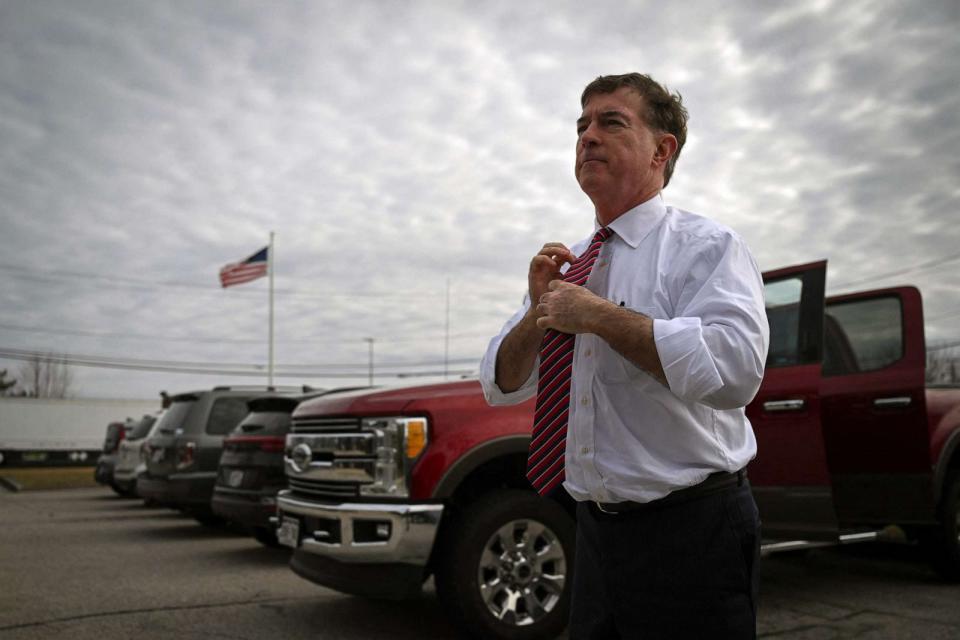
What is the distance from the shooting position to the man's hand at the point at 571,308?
1.71 m

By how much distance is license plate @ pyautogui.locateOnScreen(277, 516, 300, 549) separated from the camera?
15.4ft

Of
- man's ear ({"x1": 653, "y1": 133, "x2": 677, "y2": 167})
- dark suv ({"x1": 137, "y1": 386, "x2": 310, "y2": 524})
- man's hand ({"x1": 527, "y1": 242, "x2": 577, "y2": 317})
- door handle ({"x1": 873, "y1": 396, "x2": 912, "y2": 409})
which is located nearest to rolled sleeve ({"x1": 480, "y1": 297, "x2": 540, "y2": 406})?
man's hand ({"x1": 527, "y1": 242, "x2": 577, "y2": 317})

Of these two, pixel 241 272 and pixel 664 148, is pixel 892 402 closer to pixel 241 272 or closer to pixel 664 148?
pixel 664 148

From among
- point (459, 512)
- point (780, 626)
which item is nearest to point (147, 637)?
point (459, 512)

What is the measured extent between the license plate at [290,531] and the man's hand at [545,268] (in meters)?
3.16

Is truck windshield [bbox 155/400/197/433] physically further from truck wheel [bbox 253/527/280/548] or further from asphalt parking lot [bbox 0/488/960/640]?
A: truck wheel [bbox 253/527/280/548]

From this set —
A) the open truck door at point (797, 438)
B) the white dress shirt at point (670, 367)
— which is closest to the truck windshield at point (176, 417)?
the open truck door at point (797, 438)

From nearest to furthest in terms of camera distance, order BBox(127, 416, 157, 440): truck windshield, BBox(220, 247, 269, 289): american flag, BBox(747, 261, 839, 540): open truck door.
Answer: BBox(747, 261, 839, 540): open truck door, BBox(127, 416, 157, 440): truck windshield, BBox(220, 247, 269, 289): american flag

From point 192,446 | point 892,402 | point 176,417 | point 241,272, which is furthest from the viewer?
point 241,272

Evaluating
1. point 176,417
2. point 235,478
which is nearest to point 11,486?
point 176,417

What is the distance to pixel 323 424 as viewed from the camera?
15.9 feet

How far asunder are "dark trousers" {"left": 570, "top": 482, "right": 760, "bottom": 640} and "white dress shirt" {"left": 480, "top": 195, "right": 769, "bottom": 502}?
2.9 inches

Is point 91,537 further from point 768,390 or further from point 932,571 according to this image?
point 932,571

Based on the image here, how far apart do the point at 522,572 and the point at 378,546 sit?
2.56ft
